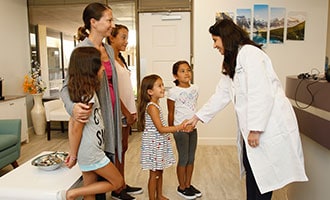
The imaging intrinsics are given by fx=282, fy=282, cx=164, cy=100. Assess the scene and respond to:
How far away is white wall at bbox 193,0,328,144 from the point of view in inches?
158

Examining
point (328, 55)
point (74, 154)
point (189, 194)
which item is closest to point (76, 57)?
point (74, 154)

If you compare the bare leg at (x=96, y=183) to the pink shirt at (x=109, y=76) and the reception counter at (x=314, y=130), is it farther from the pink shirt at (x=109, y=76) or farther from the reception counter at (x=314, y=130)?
the reception counter at (x=314, y=130)

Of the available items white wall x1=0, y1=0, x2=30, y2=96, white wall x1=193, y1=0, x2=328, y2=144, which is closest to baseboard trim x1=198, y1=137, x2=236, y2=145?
white wall x1=193, y1=0, x2=328, y2=144

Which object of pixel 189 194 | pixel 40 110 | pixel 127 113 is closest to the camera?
pixel 127 113

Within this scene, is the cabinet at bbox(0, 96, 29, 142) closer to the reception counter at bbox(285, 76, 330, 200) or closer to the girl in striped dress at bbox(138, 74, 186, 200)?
the girl in striped dress at bbox(138, 74, 186, 200)

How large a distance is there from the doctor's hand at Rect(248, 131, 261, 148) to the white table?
3.78 feet

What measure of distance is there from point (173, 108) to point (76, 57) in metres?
1.09

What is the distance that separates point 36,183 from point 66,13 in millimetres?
3961

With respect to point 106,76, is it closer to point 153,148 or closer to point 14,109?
point 153,148

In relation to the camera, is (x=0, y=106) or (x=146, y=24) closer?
(x=0, y=106)

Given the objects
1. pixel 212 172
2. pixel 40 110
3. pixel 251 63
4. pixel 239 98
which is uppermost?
pixel 251 63

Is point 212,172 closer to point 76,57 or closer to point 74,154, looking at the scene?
point 74,154

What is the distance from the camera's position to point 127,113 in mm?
2393

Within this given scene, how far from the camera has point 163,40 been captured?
189 inches
